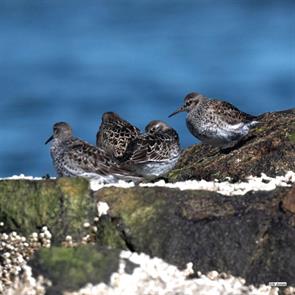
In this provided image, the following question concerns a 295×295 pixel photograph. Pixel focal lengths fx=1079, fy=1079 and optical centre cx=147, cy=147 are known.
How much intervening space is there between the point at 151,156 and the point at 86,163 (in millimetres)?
1552

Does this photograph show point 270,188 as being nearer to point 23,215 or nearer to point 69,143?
point 23,215

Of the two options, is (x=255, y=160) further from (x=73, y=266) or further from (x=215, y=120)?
(x=73, y=266)

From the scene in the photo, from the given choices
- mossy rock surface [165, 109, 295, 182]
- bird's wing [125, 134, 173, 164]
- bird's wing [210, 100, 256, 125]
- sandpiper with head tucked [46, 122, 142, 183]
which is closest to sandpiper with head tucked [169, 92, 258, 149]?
bird's wing [210, 100, 256, 125]

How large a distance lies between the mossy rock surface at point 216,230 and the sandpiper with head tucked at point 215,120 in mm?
6457

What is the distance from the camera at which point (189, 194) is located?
9562 millimetres

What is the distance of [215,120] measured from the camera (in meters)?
16.9

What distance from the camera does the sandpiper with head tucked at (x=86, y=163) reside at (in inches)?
512

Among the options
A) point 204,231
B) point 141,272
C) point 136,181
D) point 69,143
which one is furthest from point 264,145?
point 141,272

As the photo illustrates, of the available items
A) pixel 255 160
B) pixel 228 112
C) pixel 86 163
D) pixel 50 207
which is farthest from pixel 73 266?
pixel 228 112

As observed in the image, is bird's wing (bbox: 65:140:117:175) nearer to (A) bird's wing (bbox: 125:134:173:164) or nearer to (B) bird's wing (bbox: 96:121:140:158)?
(A) bird's wing (bbox: 125:134:173:164)

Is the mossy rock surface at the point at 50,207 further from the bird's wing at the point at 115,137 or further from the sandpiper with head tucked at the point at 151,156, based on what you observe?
the bird's wing at the point at 115,137

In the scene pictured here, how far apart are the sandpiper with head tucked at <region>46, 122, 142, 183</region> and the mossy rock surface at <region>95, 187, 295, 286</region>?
3.40 metres

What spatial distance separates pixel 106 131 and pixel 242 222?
6.55 metres

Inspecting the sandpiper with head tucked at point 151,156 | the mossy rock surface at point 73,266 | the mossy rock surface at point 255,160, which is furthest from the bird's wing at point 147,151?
the mossy rock surface at point 73,266
